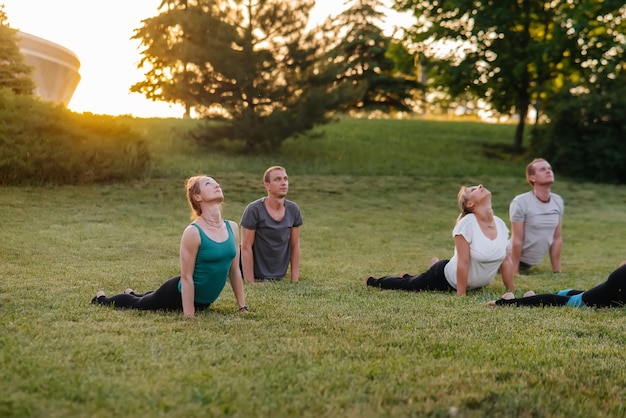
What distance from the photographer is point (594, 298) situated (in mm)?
7207

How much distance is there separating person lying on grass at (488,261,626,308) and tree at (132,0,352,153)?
18298 mm

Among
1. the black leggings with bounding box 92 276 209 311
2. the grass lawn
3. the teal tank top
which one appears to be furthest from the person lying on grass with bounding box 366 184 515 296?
the black leggings with bounding box 92 276 209 311

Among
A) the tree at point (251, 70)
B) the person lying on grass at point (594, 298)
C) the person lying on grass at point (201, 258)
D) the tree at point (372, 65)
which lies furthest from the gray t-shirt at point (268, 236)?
the tree at point (372, 65)

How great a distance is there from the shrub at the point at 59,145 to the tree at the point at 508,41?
14888 millimetres

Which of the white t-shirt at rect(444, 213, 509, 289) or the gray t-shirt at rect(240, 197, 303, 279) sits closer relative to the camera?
the white t-shirt at rect(444, 213, 509, 289)

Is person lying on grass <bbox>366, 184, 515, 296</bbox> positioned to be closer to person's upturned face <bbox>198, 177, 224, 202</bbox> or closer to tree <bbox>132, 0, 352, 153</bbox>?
person's upturned face <bbox>198, 177, 224, 202</bbox>

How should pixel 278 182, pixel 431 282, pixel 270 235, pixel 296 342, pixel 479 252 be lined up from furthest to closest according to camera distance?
1. pixel 270 235
2. pixel 278 182
3. pixel 431 282
4. pixel 479 252
5. pixel 296 342

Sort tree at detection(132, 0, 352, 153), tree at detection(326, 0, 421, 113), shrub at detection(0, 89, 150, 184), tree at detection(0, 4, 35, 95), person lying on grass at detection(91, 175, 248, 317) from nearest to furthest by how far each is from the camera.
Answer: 1. person lying on grass at detection(91, 175, 248, 317)
2. shrub at detection(0, 89, 150, 184)
3. tree at detection(0, 4, 35, 95)
4. tree at detection(132, 0, 352, 153)
5. tree at detection(326, 0, 421, 113)

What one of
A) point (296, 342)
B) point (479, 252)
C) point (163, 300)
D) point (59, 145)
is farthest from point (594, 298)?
point (59, 145)

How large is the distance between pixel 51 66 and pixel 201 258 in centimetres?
2467

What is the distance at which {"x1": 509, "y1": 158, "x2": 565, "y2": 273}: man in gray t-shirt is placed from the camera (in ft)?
35.8

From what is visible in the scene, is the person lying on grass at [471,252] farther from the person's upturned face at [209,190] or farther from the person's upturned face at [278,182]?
the person's upturned face at [209,190]

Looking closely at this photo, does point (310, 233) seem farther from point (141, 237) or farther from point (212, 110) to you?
point (212, 110)

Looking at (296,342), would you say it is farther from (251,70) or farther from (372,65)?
(372,65)
